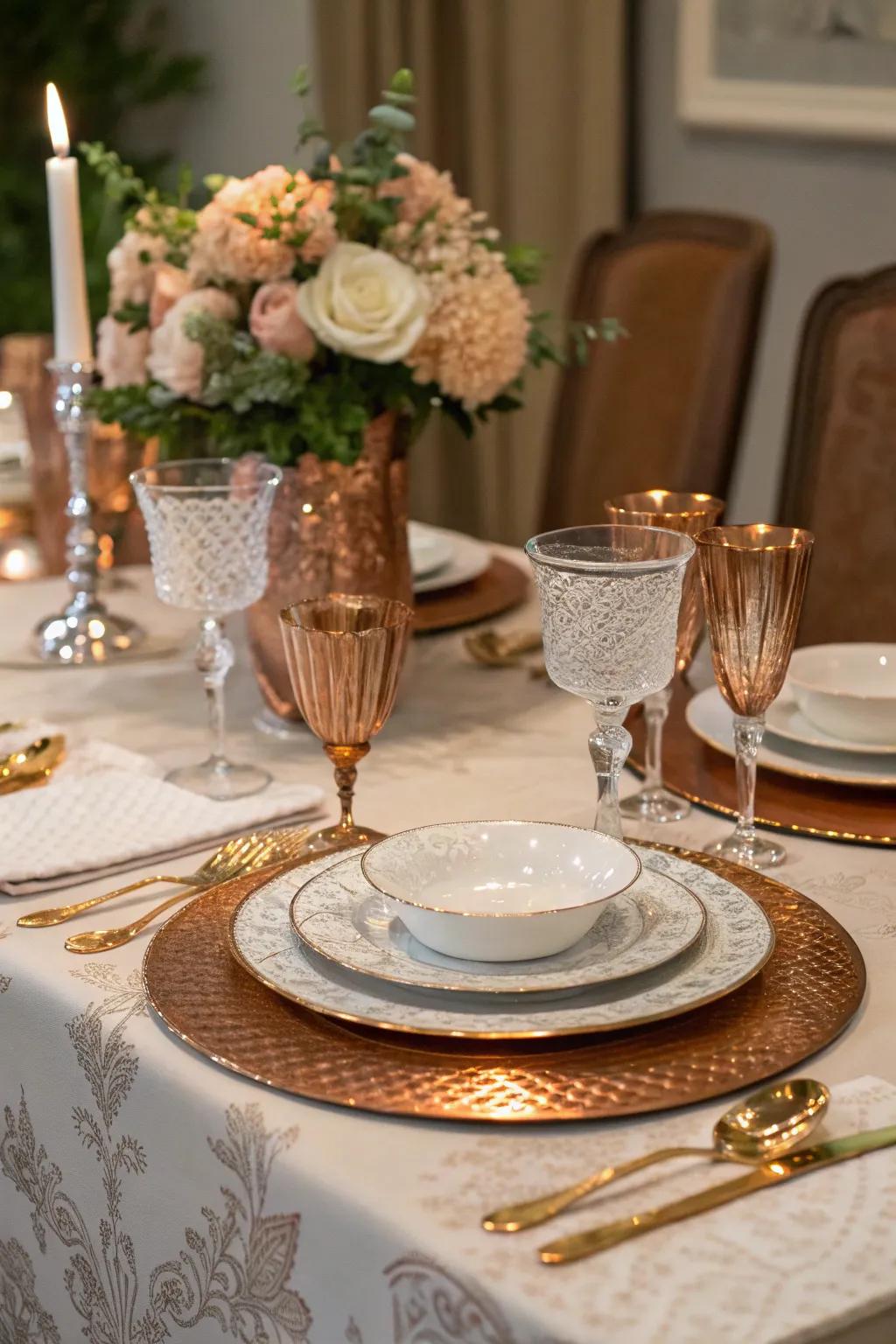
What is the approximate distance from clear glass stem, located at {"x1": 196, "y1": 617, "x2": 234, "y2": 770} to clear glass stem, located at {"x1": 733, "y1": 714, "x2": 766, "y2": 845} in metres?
0.38

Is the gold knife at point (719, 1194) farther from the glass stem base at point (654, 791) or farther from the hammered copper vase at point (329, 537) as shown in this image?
the hammered copper vase at point (329, 537)

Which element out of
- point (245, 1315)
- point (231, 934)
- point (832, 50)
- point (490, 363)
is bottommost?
point (245, 1315)

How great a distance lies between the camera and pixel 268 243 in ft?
4.06

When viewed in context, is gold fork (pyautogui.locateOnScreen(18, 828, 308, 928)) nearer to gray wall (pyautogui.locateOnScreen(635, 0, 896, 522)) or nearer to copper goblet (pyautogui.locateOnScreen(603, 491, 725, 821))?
copper goblet (pyautogui.locateOnScreen(603, 491, 725, 821))

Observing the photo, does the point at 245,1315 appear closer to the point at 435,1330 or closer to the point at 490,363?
the point at 435,1330

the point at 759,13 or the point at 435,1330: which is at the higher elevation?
the point at 759,13

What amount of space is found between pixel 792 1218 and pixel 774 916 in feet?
0.91

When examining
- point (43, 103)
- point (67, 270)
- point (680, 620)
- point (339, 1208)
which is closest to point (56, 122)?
point (67, 270)

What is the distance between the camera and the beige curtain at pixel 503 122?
10.3 feet

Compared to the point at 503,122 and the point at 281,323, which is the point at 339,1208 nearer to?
the point at 281,323

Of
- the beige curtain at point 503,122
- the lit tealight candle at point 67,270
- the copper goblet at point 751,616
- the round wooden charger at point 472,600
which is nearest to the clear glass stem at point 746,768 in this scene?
the copper goblet at point 751,616

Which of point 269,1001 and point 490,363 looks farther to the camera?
point 490,363

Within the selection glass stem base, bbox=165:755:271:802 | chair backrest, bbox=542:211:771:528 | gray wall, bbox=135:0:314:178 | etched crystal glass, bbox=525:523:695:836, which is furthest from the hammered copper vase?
gray wall, bbox=135:0:314:178

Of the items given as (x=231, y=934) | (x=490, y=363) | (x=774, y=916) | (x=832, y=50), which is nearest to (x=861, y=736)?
(x=774, y=916)
